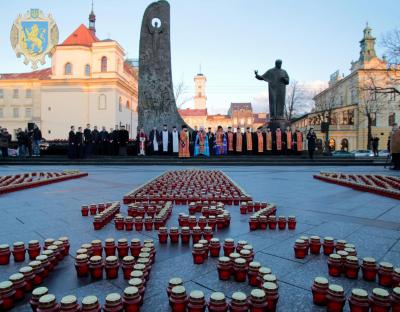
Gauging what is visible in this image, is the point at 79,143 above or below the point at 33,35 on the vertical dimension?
below

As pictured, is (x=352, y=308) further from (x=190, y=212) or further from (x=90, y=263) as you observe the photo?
(x=190, y=212)

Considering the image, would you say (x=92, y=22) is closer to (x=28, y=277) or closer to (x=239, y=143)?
(x=239, y=143)

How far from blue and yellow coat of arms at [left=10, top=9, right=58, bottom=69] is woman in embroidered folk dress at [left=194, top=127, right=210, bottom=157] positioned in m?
33.5

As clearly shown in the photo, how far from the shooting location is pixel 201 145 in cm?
1786

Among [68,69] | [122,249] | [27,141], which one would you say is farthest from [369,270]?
[68,69]

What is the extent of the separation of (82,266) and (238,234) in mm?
1659

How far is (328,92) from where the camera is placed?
224 ft

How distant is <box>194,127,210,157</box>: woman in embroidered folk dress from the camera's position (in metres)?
17.8

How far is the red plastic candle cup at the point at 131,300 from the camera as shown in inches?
64.2

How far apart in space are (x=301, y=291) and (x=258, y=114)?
383ft

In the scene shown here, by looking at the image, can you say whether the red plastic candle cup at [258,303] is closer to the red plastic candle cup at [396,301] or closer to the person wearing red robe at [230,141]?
the red plastic candle cup at [396,301]

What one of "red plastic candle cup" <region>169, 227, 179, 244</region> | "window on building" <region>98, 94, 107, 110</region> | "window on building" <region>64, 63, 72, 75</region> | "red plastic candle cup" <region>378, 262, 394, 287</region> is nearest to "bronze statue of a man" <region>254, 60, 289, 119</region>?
"red plastic candle cup" <region>169, 227, 179, 244</region>

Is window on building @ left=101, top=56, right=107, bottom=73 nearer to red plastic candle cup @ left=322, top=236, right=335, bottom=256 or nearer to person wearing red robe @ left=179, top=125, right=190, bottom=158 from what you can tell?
person wearing red robe @ left=179, top=125, right=190, bottom=158

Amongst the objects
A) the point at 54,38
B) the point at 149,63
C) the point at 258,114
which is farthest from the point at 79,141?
the point at 258,114
